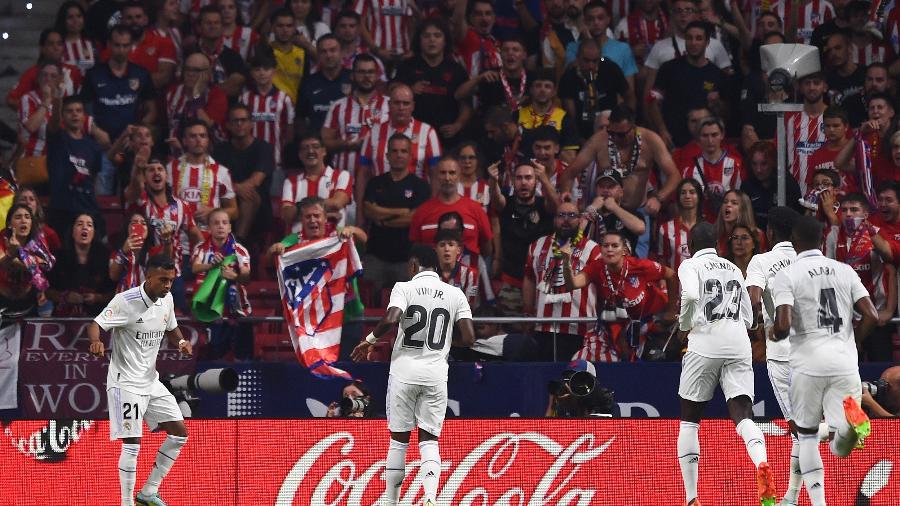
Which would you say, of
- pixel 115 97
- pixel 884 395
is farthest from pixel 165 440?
pixel 884 395

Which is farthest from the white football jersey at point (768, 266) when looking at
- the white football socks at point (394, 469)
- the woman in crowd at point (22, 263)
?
the woman in crowd at point (22, 263)

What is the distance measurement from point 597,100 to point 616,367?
12.7 ft

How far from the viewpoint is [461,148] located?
16844 millimetres

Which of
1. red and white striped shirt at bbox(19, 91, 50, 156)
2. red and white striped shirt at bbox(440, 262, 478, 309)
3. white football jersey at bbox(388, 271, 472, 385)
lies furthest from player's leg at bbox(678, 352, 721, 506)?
red and white striped shirt at bbox(19, 91, 50, 156)

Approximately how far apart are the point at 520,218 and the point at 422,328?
3.95 meters

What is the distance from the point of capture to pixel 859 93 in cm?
1769

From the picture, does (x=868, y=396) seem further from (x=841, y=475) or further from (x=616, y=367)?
(x=616, y=367)

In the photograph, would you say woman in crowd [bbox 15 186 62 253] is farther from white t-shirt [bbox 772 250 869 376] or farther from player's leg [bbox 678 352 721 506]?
white t-shirt [bbox 772 250 869 376]

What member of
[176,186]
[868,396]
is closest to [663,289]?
[868,396]

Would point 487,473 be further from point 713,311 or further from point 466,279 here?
point 466,279

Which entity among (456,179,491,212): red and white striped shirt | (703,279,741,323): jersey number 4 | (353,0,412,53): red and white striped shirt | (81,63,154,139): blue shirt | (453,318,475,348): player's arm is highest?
(353,0,412,53): red and white striped shirt

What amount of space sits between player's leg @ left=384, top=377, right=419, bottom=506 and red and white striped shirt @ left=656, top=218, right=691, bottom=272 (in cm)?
416

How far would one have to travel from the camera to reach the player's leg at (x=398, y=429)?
12766mm

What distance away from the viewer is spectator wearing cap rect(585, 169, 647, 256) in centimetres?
1605
